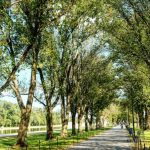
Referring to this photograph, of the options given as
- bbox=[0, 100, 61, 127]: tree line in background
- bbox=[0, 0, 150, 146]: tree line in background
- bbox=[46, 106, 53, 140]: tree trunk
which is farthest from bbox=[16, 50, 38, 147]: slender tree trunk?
bbox=[0, 100, 61, 127]: tree line in background

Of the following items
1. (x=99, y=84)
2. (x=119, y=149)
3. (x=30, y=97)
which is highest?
(x=99, y=84)

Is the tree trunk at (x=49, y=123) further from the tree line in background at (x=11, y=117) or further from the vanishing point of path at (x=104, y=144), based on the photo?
the tree line in background at (x=11, y=117)

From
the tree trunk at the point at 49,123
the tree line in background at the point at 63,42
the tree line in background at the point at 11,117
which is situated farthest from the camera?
the tree line in background at the point at 11,117

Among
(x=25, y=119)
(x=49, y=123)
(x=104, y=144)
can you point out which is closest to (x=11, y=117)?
(x=49, y=123)

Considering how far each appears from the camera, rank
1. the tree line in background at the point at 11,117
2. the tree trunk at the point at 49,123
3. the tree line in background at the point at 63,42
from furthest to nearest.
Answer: the tree line in background at the point at 11,117, the tree trunk at the point at 49,123, the tree line in background at the point at 63,42

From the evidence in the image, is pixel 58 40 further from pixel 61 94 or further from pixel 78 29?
pixel 61 94

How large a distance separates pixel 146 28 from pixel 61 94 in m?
18.8

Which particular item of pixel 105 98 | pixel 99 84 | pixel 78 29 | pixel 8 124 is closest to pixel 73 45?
pixel 78 29

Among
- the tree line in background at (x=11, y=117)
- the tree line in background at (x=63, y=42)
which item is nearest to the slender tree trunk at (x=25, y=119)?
the tree line in background at (x=63, y=42)

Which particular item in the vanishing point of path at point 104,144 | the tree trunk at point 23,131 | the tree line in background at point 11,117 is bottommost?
the vanishing point of path at point 104,144

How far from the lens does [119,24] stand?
31578mm

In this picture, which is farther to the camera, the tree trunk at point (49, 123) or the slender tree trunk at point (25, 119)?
the tree trunk at point (49, 123)

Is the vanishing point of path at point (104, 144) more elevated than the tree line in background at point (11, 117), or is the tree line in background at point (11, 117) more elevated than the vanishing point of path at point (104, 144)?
the tree line in background at point (11, 117)

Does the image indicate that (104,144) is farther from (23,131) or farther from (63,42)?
(63,42)
